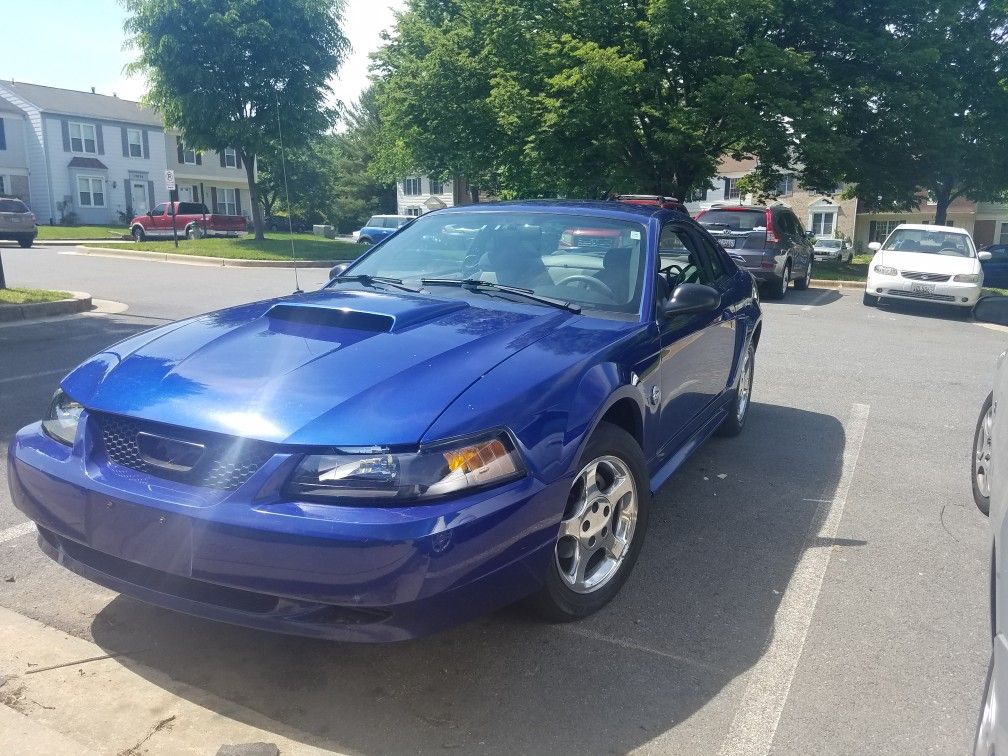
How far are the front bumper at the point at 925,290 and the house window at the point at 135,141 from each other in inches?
1805

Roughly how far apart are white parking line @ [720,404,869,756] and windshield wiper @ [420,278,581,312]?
1.53 m

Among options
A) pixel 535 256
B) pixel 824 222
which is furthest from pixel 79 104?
pixel 535 256

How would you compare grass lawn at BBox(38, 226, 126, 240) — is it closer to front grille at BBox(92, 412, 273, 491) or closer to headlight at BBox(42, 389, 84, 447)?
headlight at BBox(42, 389, 84, 447)

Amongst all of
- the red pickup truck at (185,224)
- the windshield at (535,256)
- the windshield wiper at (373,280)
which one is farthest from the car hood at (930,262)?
the red pickup truck at (185,224)

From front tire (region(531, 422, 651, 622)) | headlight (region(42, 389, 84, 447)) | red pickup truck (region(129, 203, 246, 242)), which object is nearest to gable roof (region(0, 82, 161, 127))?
red pickup truck (region(129, 203, 246, 242))

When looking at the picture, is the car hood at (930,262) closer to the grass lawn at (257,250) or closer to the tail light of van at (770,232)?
the tail light of van at (770,232)

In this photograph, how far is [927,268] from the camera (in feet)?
46.2

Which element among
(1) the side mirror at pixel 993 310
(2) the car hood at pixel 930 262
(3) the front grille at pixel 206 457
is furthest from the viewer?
(2) the car hood at pixel 930 262

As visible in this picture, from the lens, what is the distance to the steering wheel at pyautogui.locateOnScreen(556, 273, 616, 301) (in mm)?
4016

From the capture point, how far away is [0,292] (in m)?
11.7

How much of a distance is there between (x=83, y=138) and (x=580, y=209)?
5014 cm

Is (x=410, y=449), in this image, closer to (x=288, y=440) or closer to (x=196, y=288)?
(x=288, y=440)

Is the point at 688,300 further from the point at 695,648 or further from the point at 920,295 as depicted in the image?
the point at 920,295

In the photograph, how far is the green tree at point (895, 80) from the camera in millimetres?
22188
